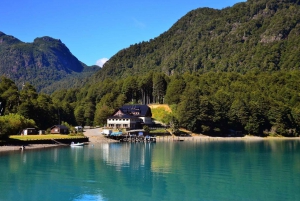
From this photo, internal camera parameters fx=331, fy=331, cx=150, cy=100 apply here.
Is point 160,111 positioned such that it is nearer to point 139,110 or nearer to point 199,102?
point 139,110

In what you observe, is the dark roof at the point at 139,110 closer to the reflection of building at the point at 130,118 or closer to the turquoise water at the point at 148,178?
the reflection of building at the point at 130,118

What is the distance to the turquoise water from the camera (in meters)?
33.3

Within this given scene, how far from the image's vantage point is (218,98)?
125 metres

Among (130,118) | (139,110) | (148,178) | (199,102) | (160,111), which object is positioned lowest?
(148,178)

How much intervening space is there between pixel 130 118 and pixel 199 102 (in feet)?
82.0

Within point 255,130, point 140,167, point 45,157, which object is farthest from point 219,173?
point 255,130

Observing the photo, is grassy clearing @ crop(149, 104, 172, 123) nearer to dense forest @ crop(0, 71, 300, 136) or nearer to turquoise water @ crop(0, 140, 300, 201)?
dense forest @ crop(0, 71, 300, 136)

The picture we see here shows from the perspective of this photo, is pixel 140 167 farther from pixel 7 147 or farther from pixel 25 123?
pixel 25 123

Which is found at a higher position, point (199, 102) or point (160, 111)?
point (199, 102)

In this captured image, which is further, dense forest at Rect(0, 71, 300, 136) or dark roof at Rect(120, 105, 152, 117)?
dark roof at Rect(120, 105, 152, 117)

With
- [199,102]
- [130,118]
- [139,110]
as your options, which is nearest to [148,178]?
[130,118]

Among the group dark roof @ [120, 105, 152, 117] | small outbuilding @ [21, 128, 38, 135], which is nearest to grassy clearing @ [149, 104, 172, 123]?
dark roof @ [120, 105, 152, 117]

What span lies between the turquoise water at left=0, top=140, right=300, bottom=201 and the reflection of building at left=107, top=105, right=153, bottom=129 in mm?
53092

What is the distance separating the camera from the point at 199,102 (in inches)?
4599
